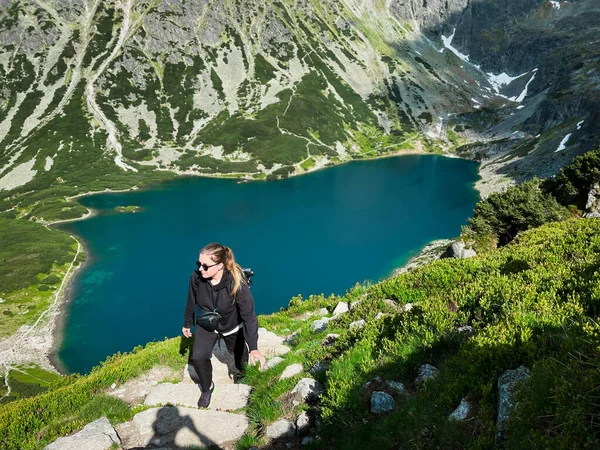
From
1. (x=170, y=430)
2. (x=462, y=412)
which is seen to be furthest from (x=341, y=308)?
(x=462, y=412)

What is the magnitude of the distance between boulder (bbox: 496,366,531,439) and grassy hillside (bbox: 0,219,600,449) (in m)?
0.15

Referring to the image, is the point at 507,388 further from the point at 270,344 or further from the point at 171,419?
the point at 270,344

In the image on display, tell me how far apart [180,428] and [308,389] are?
3127 millimetres

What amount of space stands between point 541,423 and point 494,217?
141 feet

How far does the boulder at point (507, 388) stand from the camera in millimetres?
4540

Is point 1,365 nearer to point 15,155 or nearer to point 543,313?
point 543,313

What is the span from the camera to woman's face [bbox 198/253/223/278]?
778 cm

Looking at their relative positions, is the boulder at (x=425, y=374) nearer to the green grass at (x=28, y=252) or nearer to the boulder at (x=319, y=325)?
the boulder at (x=319, y=325)

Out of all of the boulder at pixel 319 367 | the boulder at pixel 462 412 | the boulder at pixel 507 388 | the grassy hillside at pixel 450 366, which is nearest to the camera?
the grassy hillside at pixel 450 366

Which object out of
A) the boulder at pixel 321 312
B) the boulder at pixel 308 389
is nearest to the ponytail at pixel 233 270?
the boulder at pixel 308 389

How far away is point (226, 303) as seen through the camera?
8.43m

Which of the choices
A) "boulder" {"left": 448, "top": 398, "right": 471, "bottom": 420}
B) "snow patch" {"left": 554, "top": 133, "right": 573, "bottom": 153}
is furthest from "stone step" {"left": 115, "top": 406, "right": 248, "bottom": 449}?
"snow patch" {"left": 554, "top": 133, "right": 573, "bottom": 153}

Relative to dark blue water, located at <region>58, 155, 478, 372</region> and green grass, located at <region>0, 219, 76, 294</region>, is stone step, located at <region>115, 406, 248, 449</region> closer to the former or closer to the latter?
dark blue water, located at <region>58, 155, 478, 372</region>

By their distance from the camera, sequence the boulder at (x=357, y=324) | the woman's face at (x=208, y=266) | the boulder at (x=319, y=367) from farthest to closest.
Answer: the boulder at (x=357, y=324) → the boulder at (x=319, y=367) → the woman's face at (x=208, y=266)
